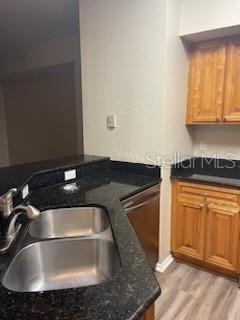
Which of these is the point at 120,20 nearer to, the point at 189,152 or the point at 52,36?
the point at 189,152

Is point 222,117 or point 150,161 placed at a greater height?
point 222,117

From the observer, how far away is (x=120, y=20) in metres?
2.24

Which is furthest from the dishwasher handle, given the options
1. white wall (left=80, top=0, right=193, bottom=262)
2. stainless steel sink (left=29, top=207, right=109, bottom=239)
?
stainless steel sink (left=29, top=207, right=109, bottom=239)

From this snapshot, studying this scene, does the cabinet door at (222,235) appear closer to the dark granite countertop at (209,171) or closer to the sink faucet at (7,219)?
the dark granite countertop at (209,171)

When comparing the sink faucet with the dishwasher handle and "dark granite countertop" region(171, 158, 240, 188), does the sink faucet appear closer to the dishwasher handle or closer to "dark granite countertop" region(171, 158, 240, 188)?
the dishwasher handle

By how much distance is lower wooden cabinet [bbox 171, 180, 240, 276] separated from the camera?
2.13m

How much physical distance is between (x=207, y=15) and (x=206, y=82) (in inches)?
22.4

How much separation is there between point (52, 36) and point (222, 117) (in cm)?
281

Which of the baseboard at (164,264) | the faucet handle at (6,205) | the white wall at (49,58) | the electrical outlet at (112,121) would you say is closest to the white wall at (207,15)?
the electrical outlet at (112,121)

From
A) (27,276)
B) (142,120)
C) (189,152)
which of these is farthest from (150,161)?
(27,276)

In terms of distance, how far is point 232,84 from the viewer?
2.29 meters

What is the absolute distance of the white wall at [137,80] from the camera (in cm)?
211

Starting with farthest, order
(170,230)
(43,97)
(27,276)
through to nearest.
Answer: (43,97)
(170,230)
(27,276)

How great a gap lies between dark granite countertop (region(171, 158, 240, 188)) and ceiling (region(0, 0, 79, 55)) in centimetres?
215
